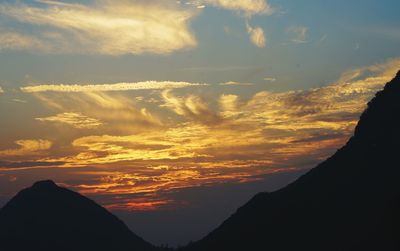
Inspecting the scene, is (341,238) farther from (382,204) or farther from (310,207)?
(310,207)

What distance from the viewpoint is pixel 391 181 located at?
168625mm

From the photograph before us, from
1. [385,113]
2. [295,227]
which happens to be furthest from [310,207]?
[385,113]

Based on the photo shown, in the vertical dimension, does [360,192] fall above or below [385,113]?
below

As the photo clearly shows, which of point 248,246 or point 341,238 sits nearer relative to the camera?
point 341,238

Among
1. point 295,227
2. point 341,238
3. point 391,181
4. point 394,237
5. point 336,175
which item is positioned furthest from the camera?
point 336,175

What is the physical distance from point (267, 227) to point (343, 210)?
34.6 m

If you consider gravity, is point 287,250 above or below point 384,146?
below

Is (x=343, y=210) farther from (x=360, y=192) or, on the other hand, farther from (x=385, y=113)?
(x=385, y=113)

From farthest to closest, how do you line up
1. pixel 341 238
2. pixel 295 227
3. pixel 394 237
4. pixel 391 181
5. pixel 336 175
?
pixel 336 175, pixel 295 227, pixel 391 181, pixel 341 238, pixel 394 237

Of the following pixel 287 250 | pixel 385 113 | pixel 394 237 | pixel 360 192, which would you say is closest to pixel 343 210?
pixel 360 192

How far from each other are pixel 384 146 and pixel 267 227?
52.4m

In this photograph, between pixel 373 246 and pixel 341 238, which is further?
pixel 341 238

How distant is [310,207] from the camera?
189 metres

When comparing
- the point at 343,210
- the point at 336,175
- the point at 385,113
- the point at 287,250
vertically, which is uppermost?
the point at 385,113
